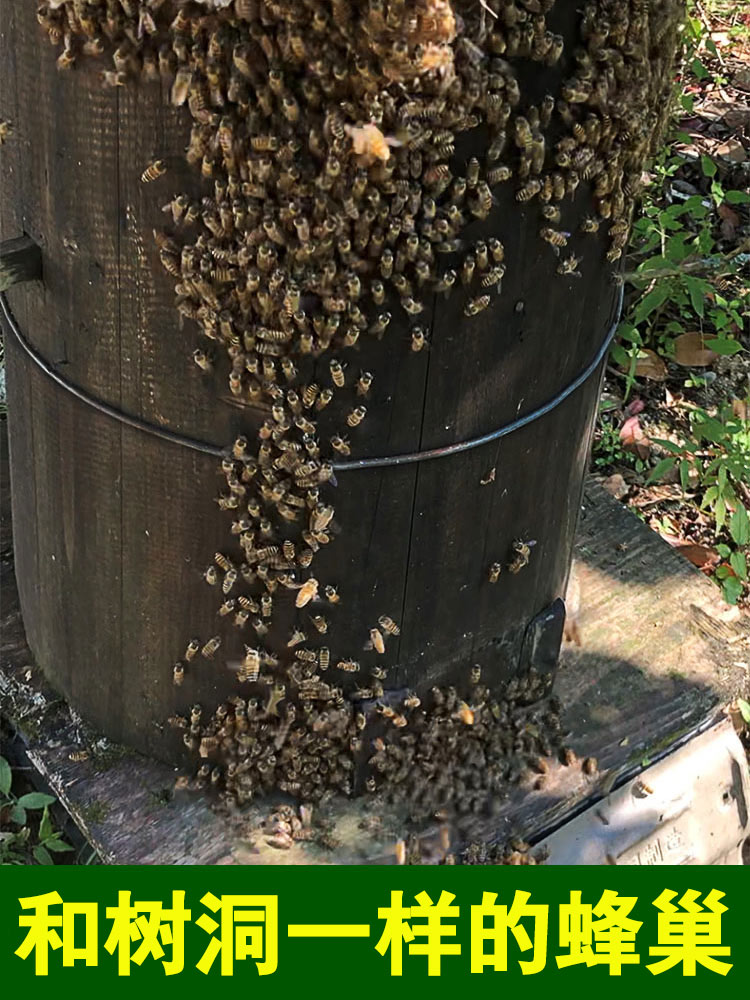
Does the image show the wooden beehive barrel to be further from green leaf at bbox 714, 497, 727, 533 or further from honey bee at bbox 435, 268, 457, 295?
green leaf at bbox 714, 497, 727, 533

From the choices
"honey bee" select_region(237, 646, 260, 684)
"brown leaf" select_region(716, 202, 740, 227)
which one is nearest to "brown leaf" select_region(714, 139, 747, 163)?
"brown leaf" select_region(716, 202, 740, 227)

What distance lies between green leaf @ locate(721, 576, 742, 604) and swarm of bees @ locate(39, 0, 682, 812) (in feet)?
5.97

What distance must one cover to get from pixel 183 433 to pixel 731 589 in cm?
242

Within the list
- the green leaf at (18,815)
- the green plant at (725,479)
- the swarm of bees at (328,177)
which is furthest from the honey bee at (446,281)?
the green leaf at (18,815)

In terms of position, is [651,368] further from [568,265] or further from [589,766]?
[568,265]

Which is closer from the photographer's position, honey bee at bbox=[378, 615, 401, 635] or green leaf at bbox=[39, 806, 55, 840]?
honey bee at bbox=[378, 615, 401, 635]

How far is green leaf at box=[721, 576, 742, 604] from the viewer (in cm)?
411

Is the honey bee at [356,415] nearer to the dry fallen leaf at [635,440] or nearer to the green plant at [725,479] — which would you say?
the green plant at [725,479]

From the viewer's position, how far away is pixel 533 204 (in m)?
2.36

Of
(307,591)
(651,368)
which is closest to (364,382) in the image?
(307,591)

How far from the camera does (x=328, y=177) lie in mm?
2113

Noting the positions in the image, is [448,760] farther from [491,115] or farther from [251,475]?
[491,115]

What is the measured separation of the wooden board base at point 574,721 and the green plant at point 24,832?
0.82ft

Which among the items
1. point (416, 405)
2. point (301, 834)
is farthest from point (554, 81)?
point (301, 834)
